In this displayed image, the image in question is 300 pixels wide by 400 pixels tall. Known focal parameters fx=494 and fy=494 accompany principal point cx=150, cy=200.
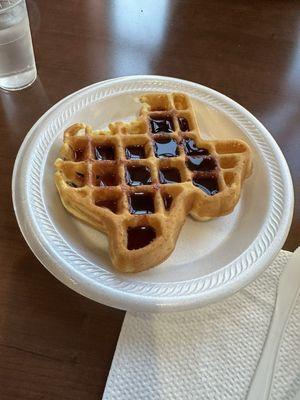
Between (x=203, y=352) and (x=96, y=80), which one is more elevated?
(x=96, y=80)

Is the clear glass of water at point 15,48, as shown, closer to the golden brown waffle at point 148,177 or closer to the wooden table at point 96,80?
the wooden table at point 96,80

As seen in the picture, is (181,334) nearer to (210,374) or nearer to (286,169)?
(210,374)

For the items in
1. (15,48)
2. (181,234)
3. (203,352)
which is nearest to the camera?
(203,352)

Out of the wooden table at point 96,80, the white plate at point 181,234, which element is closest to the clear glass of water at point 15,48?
the wooden table at point 96,80

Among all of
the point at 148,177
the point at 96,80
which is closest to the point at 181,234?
the point at 148,177

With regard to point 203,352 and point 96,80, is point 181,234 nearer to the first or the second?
point 203,352

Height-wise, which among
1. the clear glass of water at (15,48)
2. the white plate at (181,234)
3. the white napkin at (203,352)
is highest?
the clear glass of water at (15,48)
